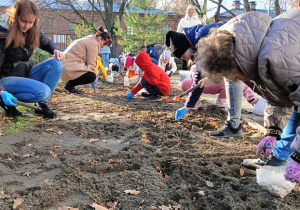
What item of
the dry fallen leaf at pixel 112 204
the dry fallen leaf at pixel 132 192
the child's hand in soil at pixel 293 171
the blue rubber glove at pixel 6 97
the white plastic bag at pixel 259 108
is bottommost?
the dry fallen leaf at pixel 112 204

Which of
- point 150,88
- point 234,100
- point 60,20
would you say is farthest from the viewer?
point 60,20

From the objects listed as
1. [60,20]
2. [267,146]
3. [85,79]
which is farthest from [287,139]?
[60,20]

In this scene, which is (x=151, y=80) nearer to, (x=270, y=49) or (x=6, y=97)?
(x=6, y=97)

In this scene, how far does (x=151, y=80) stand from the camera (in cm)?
550

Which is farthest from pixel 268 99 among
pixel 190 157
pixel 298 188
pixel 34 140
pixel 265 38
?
pixel 34 140

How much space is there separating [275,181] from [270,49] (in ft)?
2.90

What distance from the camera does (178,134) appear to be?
10.9 ft

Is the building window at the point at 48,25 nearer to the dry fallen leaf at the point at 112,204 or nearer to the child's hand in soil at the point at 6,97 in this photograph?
the child's hand in soil at the point at 6,97

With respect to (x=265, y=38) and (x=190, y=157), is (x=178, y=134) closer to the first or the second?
(x=190, y=157)

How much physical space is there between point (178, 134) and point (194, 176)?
1.08 meters

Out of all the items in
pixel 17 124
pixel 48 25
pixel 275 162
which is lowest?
pixel 17 124

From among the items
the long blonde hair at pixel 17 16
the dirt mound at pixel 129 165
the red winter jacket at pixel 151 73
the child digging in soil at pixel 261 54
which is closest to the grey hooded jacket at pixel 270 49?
the child digging in soil at pixel 261 54

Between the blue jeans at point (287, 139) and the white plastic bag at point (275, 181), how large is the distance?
0.31ft

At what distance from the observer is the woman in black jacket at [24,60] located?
10.8 ft
